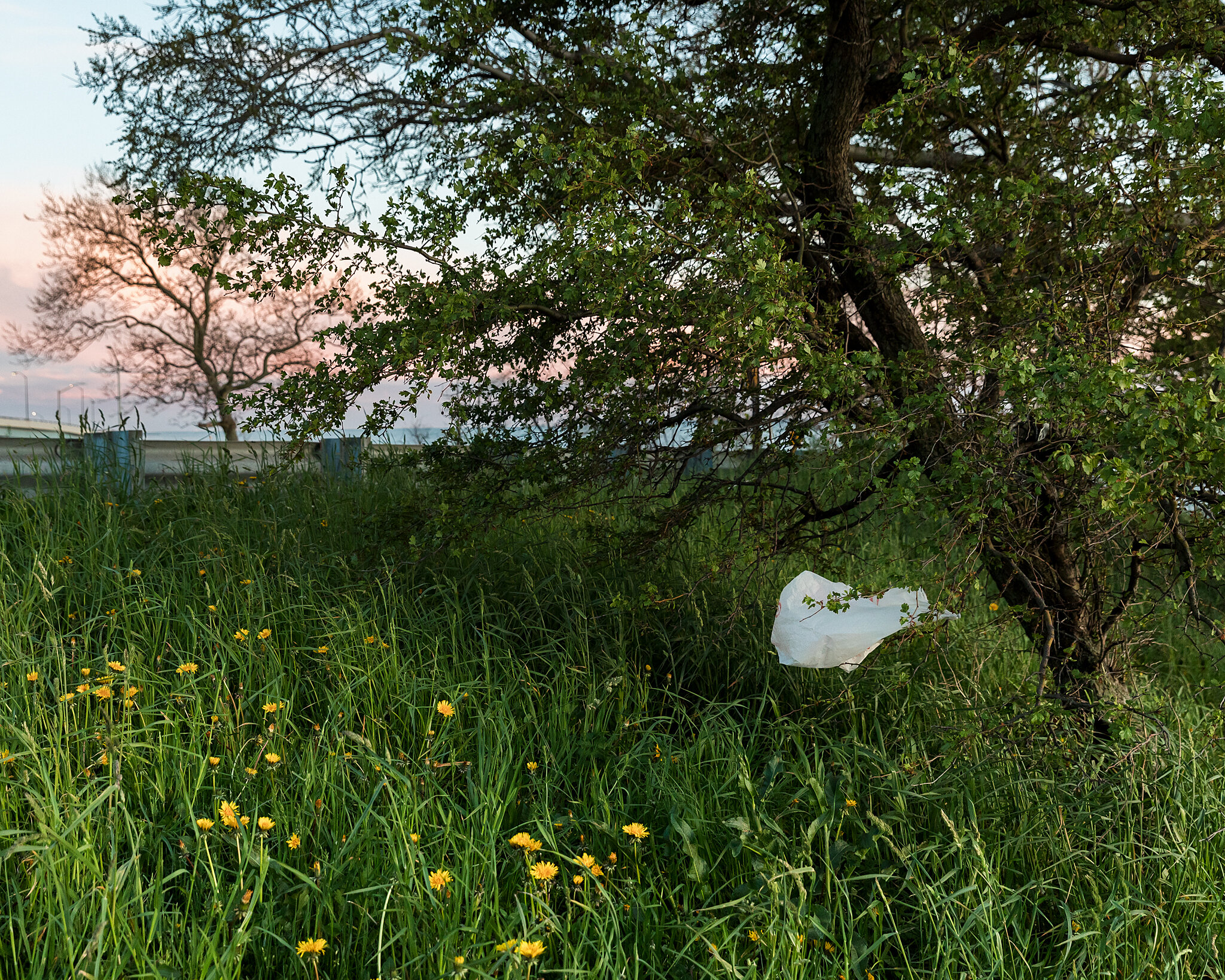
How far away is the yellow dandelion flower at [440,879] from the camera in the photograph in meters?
2.27

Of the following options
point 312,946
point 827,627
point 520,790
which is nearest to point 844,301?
point 827,627

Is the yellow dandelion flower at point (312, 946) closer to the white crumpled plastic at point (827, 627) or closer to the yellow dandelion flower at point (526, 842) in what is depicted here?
the yellow dandelion flower at point (526, 842)

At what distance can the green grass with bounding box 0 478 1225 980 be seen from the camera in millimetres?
2324

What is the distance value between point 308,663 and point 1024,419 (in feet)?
10.5

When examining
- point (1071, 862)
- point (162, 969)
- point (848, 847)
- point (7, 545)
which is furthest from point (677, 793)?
point (7, 545)

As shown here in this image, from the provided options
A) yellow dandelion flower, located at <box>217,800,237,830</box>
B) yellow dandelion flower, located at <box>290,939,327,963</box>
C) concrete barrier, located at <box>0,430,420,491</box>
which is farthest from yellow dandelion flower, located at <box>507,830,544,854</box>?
concrete barrier, located at <box>0,430,420,491</box>

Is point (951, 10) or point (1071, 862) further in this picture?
point (951, 10)

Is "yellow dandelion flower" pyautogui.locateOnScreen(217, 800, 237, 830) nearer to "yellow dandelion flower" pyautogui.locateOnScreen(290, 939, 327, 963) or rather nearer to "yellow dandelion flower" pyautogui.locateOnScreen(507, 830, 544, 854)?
"yellow dandelion flower" pyautogui.locateOnScreen(290, 939, 327, 963)

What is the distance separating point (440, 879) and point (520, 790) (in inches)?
39.7

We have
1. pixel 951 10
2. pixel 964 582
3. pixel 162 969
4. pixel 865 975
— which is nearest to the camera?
pixel 162 969

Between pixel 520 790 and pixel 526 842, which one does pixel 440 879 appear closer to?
pixel 526 842

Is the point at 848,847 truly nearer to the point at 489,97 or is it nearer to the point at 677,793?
the point at 677,793

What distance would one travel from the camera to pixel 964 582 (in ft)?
11.1

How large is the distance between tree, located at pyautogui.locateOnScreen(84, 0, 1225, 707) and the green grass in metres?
0.63
